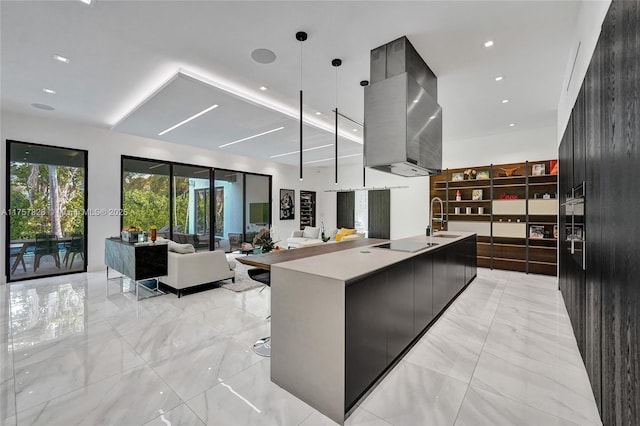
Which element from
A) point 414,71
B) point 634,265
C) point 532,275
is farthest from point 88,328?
point 532,275

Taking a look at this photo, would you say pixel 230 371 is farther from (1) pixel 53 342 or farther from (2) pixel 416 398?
(1) pixel 53 342

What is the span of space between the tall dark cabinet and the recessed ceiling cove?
396 cm

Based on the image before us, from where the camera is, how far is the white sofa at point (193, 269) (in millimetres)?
4109

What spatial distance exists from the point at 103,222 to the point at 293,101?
490 cm

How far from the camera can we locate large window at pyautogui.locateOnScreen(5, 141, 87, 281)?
5.09 metres

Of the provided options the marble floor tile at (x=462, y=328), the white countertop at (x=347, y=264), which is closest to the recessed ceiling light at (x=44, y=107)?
the white countertop at (x=347, y=264)

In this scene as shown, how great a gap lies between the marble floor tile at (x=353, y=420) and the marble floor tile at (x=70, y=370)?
1611 millimetres

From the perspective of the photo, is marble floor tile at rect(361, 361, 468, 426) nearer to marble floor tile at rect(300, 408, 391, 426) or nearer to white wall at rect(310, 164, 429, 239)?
marble floor tile at rect(300, 408, 391, 426)

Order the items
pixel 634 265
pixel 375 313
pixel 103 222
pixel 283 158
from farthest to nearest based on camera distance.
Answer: pixel 283 158, pixel 103 222, pixel 375 313, pixel 634 265

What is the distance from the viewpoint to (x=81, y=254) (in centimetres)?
575

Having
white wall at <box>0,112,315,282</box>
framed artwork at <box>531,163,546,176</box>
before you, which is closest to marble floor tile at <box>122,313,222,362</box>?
white wall at <box>0,112,315,282</box>

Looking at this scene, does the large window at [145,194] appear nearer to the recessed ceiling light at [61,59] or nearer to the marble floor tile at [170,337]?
the recessed ceiling light at [61,59]

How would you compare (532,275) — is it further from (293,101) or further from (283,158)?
(283,158)

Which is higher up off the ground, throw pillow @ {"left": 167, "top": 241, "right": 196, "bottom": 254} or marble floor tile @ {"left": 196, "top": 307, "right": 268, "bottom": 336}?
throw pillow @ {"left": 167, "top": 241, "right": 196, "bottom": 254}
